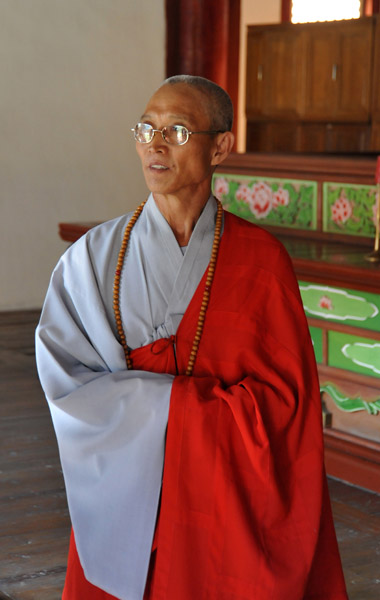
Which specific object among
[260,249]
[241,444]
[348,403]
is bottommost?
[348,403]

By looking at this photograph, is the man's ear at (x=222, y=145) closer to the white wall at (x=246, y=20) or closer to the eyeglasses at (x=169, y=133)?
the eyeglasses at (x=169, y=133)

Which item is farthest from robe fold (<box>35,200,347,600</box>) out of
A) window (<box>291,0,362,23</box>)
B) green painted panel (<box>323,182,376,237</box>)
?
window (<box>291,0,362,23</box>)

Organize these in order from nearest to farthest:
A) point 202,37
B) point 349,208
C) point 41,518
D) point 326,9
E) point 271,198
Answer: point 41,518
point 349,208
point 271,198
point 202,37
point 326,9

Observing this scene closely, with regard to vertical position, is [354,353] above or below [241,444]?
below

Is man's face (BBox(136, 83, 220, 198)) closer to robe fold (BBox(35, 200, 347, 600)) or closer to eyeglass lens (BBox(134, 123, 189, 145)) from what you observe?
eyeglass lens (BBox(134, 123, 189, 145))

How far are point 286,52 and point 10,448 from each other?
17.7ft

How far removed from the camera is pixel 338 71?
7867 millimetres

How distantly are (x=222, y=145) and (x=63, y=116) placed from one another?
571cm

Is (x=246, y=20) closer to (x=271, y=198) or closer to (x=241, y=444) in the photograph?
(x=271, y=198)

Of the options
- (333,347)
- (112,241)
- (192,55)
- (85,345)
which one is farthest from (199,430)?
(192,55)

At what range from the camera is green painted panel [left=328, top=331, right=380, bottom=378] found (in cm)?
326

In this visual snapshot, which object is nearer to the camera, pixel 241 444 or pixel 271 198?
pixel 241 444

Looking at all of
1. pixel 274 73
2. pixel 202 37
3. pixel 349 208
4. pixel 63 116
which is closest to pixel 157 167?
pixel 349 208

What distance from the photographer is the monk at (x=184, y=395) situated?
1582mm
